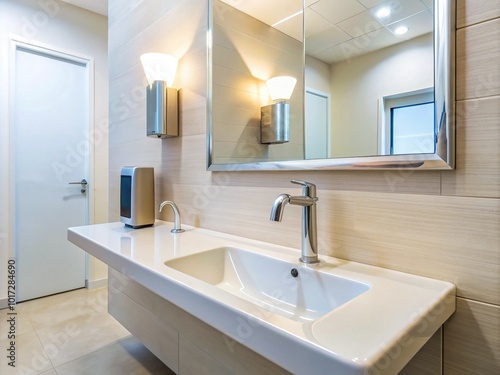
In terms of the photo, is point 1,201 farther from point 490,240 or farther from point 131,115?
point 490,240

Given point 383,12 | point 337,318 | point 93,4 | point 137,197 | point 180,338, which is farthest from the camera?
point 93,4

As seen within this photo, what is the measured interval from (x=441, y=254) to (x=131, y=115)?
1.64 meters

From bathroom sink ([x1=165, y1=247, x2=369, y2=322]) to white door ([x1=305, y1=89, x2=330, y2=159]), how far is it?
0.35 meters

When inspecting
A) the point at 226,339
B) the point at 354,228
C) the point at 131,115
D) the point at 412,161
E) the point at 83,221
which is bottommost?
the point at 226,339

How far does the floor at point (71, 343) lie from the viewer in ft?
5.14

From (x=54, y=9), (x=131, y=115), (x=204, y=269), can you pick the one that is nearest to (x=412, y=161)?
(x=204, y=269)

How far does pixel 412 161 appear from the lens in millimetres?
680

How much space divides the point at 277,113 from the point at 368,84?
35 centimetres

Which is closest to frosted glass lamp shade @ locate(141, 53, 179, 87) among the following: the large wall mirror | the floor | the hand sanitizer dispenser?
the large wall mirror

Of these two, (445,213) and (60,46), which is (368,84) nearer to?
(445,213)

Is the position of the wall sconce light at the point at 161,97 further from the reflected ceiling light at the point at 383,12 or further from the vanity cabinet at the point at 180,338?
the reflected ceiling light at the point at 383,12

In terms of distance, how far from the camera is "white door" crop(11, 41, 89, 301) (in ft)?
7.50

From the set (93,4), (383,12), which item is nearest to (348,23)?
(383,12)

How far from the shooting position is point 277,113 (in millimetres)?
1085
